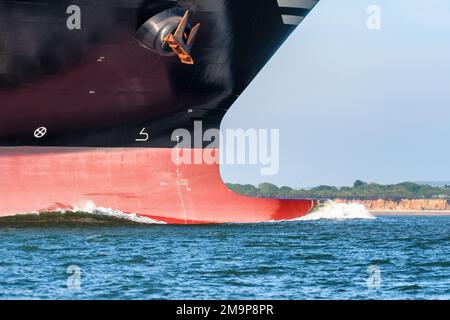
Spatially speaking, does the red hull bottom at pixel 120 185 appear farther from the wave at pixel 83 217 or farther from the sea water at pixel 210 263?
the sea water at pixel 210 263

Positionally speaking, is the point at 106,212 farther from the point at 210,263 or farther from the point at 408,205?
the point at 408,205

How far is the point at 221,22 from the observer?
32906mm

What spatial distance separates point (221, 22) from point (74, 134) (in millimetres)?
6095

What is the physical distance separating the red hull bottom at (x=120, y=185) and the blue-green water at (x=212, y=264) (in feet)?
4.27

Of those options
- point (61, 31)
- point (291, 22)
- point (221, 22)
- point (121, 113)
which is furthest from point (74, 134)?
point (291, 22)

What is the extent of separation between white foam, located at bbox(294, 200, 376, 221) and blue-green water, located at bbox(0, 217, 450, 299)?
5825mm

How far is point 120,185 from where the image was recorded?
34.2 meters

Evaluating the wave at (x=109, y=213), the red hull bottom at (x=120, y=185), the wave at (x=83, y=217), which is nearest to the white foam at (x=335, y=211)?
the red hull bottom at (x=120, y=185)

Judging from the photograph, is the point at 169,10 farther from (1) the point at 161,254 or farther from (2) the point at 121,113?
(1) the point at 161,254

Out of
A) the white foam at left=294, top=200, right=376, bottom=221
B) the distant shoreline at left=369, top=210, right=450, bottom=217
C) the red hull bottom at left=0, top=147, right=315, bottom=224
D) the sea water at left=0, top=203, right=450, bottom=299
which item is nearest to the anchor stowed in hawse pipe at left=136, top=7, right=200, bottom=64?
the red hull bottom at left=0, top=147, right=315, bottom=224

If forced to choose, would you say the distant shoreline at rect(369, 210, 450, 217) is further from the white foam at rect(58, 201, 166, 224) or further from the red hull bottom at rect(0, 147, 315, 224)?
the white foam at rect(58, 201, 166, 224)

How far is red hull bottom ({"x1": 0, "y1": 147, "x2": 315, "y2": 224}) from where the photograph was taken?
3291 centimetres

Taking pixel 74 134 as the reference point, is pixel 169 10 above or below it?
above

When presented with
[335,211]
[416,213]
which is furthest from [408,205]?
[335,211]
